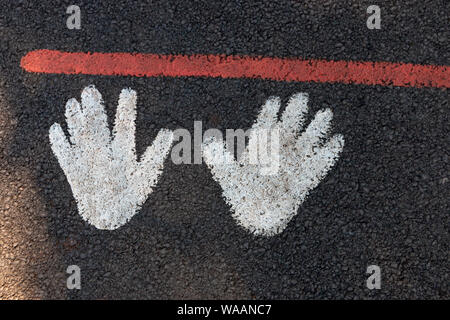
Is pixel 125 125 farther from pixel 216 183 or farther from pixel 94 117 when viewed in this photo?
pixel 216 183

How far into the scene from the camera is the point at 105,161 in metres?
2.51

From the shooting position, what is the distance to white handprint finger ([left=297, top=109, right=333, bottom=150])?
2508mm

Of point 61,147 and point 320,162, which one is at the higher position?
point 61,147

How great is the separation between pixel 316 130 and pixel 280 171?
0.31m

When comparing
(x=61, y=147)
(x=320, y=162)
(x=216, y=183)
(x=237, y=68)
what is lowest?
(x=216, y=183)

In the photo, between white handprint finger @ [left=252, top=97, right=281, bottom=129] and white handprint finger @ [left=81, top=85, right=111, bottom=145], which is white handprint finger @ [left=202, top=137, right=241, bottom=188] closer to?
white handprint finger @ [left=252, top=97, right=281, bottom=129]

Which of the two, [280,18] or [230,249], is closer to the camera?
[230,249]

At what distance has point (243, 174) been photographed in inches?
98.6

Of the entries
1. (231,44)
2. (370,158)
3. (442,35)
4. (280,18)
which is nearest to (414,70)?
(442,35)

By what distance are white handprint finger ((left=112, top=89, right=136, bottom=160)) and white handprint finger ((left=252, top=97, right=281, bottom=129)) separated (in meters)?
0.69

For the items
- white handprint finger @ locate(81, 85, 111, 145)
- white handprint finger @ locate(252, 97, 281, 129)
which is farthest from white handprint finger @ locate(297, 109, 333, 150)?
white handprint finger @ locate(81, 85, 111, 145)

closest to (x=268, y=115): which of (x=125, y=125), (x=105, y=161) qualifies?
(x=125, y=125)
